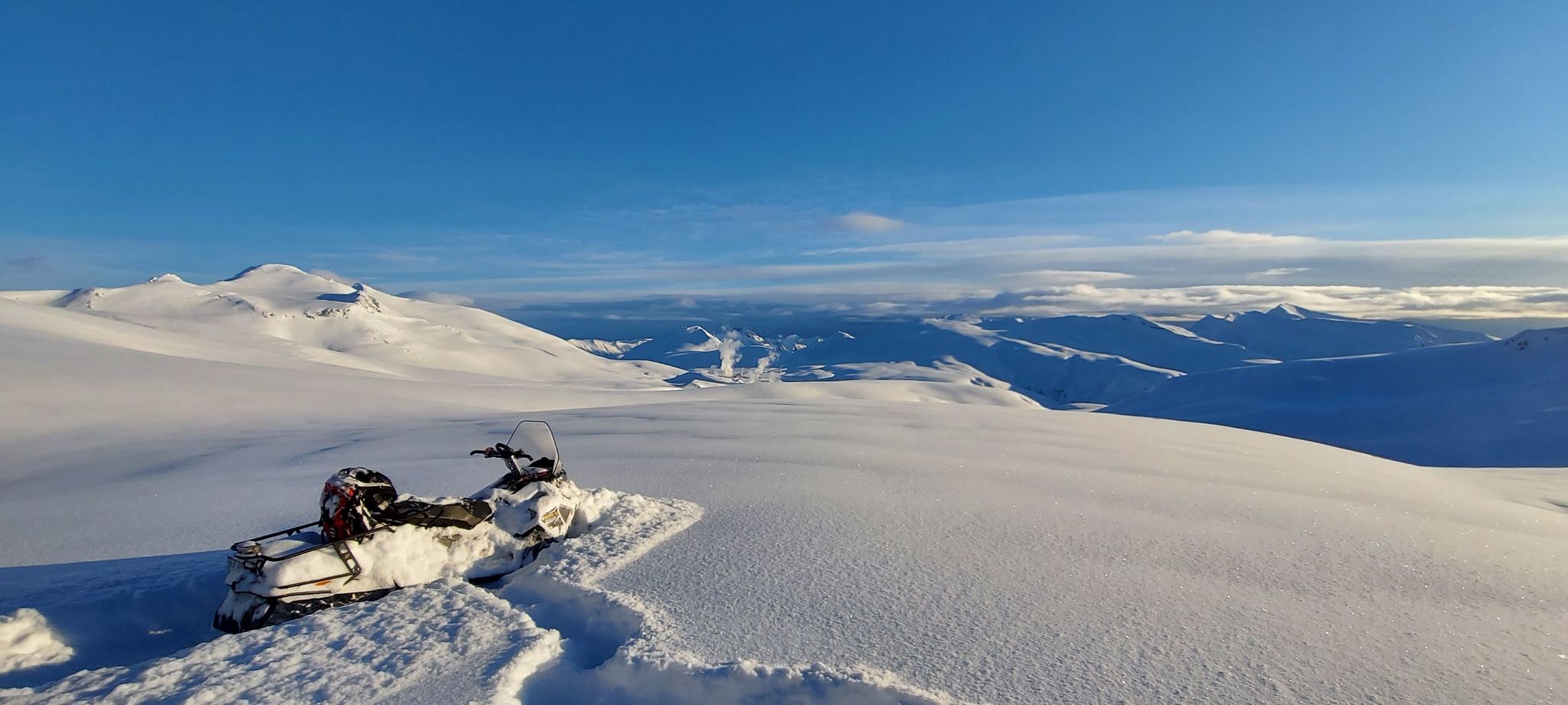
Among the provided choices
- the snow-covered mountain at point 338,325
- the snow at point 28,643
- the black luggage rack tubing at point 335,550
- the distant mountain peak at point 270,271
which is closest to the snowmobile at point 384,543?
the black luggage rack tubing at point 335,550

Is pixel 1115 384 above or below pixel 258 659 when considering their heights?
below

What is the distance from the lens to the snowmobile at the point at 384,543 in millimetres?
4281

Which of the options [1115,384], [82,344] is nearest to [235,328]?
[82,344]

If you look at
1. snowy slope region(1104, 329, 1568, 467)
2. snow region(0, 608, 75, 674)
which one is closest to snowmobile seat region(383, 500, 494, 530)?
snow region(0, 608, 75, 674)

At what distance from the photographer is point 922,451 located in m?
9.75

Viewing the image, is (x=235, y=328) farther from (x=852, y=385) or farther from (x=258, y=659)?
(x=258, y=659)

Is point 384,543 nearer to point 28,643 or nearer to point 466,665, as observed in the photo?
point 466,665

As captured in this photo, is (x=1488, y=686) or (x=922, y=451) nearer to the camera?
(x=1488, y=686)

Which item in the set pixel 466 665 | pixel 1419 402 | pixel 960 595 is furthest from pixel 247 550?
pixel 1419 402

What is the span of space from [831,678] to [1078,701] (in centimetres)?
113

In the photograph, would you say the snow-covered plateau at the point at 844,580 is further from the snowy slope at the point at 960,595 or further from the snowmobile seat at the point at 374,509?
the snowmobile seat at the point at 374,509

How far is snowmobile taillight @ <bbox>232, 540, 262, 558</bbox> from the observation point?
4.28m

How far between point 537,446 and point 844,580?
121 inches

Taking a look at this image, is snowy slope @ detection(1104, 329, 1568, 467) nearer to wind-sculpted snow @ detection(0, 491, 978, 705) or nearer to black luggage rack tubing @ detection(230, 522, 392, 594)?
wind-sculpted snow @ detection(0, 491, 978, 705)
